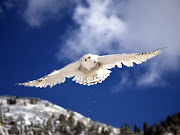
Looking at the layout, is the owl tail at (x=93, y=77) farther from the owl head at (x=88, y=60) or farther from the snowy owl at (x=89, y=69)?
the owl head at (x=88, y=60)

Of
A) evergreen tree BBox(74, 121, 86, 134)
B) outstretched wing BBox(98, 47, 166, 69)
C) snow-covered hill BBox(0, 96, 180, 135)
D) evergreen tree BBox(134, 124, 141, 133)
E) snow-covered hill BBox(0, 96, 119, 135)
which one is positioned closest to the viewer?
outstretched wing BBox(98, 47, 166, 69)

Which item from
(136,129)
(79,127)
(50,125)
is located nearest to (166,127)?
(136,129)

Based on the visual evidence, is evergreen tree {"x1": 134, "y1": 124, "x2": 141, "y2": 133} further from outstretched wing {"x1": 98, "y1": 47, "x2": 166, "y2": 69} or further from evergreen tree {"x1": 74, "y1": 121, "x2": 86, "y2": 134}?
outstretched wing {"x1": 98, "y1": 47, "x2": 166, "y2": 69}

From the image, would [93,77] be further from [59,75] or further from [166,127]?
[166,127]

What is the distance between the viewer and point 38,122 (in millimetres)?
81188

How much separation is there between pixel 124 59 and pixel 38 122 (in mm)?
72891

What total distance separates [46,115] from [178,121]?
41903mm

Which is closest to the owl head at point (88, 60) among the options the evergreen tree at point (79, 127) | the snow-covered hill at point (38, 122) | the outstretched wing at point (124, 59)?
the outstretched wing at point (124, 59)

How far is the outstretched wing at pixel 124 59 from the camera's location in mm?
11602

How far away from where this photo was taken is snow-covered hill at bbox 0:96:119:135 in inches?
3004

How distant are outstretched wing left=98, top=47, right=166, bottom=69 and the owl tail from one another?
0.33m

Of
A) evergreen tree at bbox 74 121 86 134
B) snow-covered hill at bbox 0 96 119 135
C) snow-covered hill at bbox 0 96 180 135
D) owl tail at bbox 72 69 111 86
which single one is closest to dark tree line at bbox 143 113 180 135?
snow-covered hill at bbox 0 96 180 135

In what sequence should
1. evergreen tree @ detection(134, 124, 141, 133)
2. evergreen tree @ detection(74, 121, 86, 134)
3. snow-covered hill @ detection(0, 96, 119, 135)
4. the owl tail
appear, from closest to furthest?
the owl tail → snow-covered hill @ detection(0, 96, 119, 135) → evergreen tree @ detection(74, 121, 86, 134) → evergreen tree @ detection(134, 124, 141, 133)

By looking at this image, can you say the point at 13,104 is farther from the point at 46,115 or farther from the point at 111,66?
the point at 111,66
